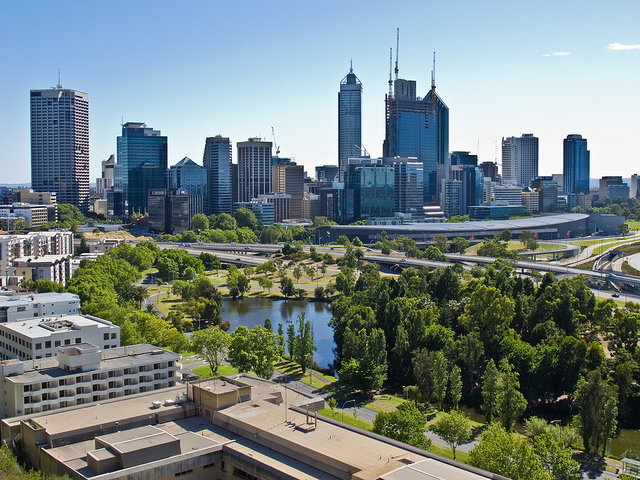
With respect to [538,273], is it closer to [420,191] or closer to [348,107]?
[420,191]

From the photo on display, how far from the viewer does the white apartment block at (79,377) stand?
65.9ft

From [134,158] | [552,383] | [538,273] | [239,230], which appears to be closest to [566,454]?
[552,383]

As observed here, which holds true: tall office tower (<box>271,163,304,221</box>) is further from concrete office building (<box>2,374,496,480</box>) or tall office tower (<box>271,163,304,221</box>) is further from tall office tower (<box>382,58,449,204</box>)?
concrete office building (<box>2,374,496,480</box>)

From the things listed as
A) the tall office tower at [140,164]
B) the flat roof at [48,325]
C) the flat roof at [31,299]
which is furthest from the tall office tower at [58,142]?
the flat roof at [48,325]

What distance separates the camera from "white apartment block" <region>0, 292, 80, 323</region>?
3116 cm

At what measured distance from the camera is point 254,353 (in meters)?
28.4

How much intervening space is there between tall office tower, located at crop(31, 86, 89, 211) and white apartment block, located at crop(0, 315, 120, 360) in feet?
282

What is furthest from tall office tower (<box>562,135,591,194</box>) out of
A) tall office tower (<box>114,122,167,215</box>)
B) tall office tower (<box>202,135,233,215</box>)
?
tall office tower (<box>114,122,167,215</box>)

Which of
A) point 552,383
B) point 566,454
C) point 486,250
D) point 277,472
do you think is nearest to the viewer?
point 277,472

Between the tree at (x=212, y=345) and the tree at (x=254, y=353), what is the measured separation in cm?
50

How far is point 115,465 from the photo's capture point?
14609mm

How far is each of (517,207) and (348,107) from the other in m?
43.3

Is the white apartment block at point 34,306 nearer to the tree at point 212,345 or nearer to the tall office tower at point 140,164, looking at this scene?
the tree at point 212,345

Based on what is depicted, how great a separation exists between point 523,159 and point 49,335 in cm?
16115
